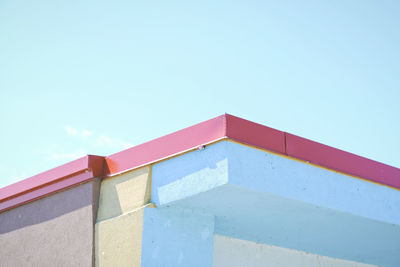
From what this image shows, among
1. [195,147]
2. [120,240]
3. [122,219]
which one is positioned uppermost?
[195,147]

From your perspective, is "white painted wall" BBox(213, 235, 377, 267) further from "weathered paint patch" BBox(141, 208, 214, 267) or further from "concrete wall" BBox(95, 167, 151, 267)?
"concrete wall" BBox(95, 167, 151, 267)

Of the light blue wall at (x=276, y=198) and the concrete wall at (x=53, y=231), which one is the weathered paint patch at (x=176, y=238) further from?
the concrete wall at (x=53, y=231)

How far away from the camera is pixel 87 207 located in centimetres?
464

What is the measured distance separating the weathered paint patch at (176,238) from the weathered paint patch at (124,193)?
18 centimetres

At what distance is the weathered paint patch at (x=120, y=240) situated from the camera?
425 centimetres

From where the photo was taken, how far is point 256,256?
5023mm

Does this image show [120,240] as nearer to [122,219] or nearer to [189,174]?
[122,219]

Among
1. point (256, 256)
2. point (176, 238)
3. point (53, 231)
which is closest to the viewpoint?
point (176, 238)

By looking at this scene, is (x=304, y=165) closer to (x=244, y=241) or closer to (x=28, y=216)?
(x=244, y=241)

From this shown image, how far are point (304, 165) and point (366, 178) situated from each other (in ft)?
2.35

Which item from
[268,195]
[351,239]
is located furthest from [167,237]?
[351,239]

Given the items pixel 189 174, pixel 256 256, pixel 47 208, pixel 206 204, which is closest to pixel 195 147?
pixel 189 174

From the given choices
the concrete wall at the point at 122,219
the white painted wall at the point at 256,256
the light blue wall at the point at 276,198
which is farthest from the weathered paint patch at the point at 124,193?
the white painted wall at the point at 256,256

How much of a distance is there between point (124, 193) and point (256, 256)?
1451mm
